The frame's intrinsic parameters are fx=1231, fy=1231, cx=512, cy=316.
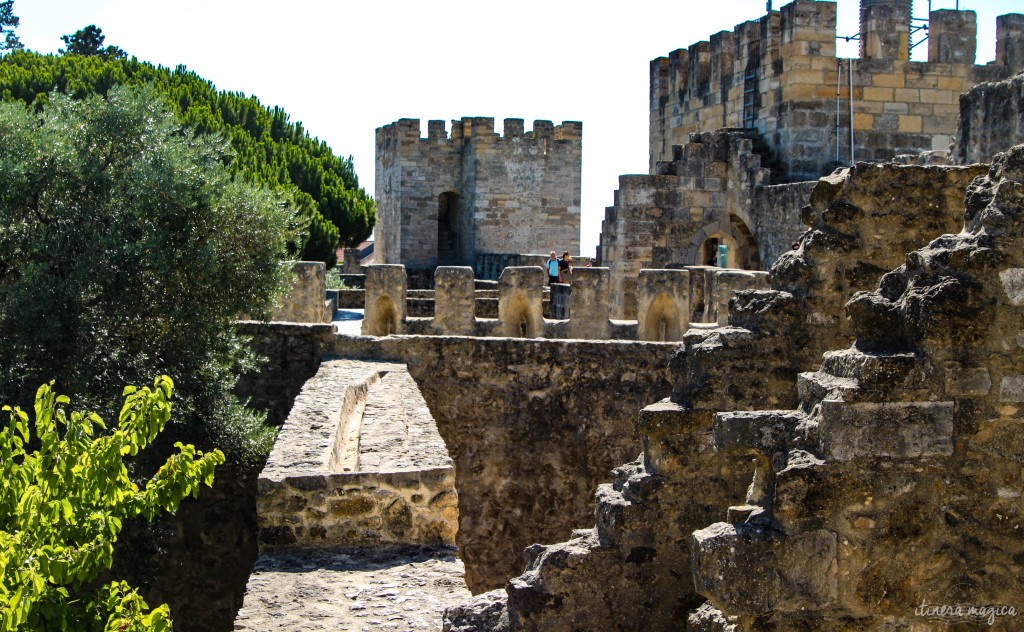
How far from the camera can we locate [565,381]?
9922mm

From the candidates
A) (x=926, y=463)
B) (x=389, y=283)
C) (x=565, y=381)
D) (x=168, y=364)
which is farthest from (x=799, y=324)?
(x=389, y=283)

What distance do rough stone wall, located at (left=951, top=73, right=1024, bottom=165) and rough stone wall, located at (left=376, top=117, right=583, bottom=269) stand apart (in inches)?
759

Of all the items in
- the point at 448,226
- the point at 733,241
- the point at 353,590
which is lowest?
the point at 353,590

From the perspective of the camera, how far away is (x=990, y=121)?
8.54 m

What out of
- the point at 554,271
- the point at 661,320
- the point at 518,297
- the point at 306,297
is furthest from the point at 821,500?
the point at 554,271

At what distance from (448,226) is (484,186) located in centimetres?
307

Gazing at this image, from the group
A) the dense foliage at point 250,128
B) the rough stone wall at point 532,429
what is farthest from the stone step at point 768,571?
the dense foliage at point 250,128

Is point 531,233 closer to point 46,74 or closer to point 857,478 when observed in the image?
point 46,74

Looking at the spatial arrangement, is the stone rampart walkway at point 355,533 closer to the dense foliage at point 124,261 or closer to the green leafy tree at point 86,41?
the dense foliage at point 124,261

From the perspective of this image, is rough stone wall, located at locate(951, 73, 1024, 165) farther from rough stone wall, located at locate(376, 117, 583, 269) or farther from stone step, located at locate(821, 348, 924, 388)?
rough stone wall, located at locate(376, 117, 583, 269)

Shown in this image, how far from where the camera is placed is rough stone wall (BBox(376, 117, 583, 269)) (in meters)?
28.0

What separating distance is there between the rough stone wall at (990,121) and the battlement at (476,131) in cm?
1947

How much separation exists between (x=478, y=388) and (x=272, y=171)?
20.1m

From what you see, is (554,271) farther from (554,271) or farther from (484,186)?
(484,186)
